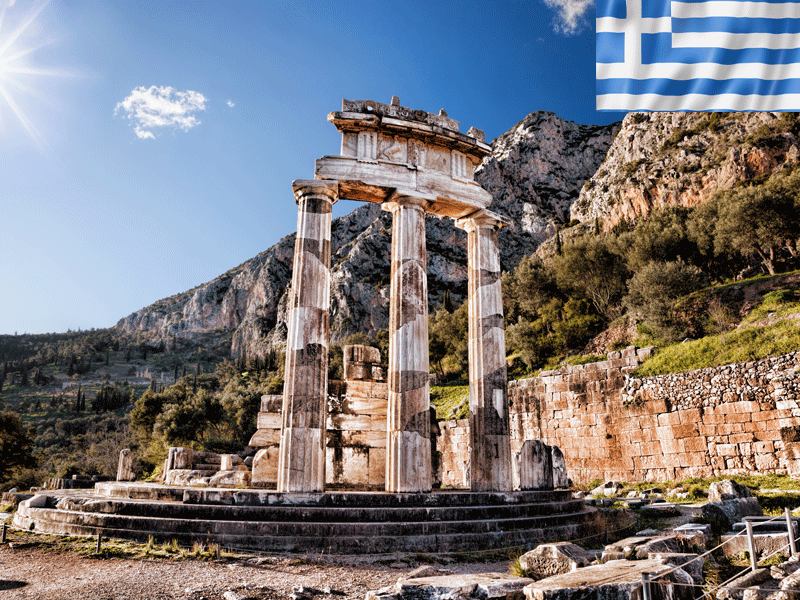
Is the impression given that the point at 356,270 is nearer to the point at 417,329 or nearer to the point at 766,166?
the point at 766,166

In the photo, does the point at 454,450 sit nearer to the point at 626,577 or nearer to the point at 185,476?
the point at 185,476

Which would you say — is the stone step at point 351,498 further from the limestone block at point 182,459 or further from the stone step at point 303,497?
the limestone block at point 182,459

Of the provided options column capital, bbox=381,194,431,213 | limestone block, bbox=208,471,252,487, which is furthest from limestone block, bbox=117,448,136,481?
column capital, bbox=381,194,431,213

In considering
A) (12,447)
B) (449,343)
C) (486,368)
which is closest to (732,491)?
(486,368)

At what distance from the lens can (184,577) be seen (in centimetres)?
669

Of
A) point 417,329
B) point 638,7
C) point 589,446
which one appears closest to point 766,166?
point 589,446

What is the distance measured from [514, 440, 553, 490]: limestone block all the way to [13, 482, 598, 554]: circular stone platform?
7.16ft

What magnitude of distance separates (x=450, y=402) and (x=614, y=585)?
105ft

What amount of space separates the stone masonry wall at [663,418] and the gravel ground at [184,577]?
47.3 ft

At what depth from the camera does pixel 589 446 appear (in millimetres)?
23344

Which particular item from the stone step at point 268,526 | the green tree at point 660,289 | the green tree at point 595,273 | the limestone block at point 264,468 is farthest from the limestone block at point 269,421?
the green tree at point 595,273

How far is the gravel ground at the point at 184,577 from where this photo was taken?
5.96m

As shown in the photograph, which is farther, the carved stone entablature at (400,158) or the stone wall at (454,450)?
the stone wall at (454,450)

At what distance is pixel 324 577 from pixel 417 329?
6.80 metres
